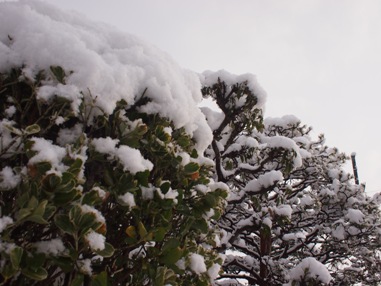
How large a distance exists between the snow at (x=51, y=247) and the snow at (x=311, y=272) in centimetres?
495

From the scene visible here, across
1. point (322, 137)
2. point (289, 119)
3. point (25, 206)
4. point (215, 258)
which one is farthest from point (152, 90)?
point (322, 137)

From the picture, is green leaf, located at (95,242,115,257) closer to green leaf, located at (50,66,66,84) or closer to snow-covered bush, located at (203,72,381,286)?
green leaf, located at (50,66,66,84)

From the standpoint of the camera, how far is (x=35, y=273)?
4.16 feet

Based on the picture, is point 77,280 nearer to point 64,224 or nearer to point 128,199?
point 64,224

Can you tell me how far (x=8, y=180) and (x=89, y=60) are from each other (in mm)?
729

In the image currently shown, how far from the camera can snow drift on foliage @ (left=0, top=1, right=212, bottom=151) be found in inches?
67.8

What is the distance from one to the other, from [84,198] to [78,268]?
0.29m

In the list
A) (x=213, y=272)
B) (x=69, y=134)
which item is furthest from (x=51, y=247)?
(x=213, y=272)

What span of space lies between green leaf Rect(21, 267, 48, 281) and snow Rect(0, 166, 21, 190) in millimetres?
334

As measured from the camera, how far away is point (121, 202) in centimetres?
162

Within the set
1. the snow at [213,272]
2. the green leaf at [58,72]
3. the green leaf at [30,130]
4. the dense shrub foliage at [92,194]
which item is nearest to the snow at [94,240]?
the dense shrub foliage at [92,194]

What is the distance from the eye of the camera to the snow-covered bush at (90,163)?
4.42ft

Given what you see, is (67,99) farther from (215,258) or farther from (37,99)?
(215,258)

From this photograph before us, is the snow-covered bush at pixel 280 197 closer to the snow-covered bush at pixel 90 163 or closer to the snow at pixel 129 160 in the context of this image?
the snow-covered bush at pixel 90 163
